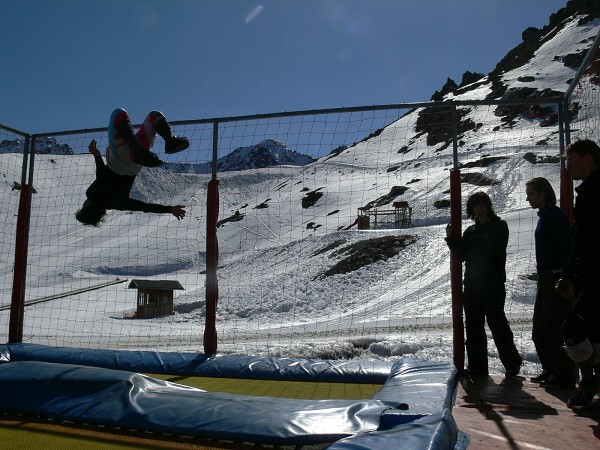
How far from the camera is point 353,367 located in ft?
15.0

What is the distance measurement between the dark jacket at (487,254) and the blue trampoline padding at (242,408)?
83 cm

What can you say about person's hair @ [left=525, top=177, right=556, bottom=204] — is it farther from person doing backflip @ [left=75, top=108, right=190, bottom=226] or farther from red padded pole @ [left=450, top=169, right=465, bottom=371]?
person doing backflip @ [left=75, top=108, right=190, bottom=226]

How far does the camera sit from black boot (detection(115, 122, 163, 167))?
3873 mm

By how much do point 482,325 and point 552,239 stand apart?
40.9 inches

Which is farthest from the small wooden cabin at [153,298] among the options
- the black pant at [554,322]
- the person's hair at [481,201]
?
the black pant at [554,322]

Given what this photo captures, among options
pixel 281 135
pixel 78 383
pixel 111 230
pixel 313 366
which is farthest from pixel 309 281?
pixel 111 230

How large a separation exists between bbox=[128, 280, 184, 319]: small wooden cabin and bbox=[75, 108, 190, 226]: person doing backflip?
58.9 ft

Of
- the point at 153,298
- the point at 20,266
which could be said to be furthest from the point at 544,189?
the point at 153,298

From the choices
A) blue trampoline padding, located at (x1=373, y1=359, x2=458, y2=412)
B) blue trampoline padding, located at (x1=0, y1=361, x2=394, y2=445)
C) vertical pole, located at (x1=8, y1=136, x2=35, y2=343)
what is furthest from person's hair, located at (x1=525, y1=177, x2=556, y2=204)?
vertical pole, located at (x1=8, y1=136, x2=35, y2=343)

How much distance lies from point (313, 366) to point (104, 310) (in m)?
20.8

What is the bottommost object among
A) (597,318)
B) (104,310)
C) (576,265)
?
(104,310)

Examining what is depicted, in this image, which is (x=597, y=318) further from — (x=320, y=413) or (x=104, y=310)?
(x=104, y=310)

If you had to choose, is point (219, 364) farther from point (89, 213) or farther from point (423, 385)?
point (423, 385)

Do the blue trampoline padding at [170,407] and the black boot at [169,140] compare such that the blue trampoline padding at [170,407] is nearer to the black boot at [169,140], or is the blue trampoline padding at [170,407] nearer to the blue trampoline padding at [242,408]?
the blue trampoline padding at [242,408]
